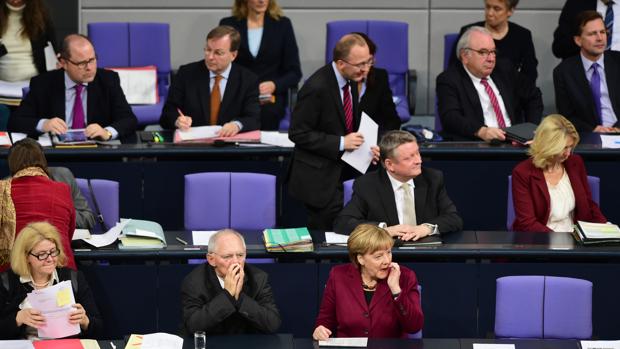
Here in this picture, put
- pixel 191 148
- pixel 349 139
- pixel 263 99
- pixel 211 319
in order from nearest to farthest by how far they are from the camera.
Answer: pixel 211 319
pixel 349 139
pixel 191 148
pixel 263 99

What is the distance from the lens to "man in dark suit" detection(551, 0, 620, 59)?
9.01m

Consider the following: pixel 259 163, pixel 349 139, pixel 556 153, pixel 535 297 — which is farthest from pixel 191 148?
pixel 535 297

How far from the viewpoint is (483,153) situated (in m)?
7.47

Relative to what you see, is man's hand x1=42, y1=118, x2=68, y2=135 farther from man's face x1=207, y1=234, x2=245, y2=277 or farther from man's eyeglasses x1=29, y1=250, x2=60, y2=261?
man's face x1=207, y1=234, x2=245, y2=277

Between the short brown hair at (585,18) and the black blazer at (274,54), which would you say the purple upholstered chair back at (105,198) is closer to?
the black blazer at (274,54)

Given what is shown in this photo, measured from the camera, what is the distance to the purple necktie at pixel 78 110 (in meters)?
7.69

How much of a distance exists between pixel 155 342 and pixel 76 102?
2.94m

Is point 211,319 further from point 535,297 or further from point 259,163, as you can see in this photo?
point 259,163

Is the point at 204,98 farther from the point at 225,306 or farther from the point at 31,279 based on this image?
the point at 225,306

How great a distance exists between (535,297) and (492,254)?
0.60 metres

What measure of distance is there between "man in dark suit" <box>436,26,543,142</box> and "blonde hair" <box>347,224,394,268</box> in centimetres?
236

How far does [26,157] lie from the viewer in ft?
20.0

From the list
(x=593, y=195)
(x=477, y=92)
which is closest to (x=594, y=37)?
(x=477, y=92)

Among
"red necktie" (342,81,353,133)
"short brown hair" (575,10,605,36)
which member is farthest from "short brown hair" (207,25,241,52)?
"short brown hair" (575,10,605,36)
